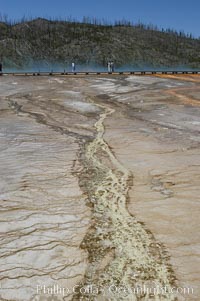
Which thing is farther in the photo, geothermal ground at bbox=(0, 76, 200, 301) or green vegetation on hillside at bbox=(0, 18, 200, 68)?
green vegetation on hillside at bbox=(0, 18, 200, 68)

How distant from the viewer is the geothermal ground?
2.77 metres

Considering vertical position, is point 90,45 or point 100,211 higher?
point 90,45

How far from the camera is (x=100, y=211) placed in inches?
154

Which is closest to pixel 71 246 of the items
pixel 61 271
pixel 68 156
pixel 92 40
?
pixel 61 271

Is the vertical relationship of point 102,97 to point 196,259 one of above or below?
above

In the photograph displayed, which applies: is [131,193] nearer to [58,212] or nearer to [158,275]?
[58,212]

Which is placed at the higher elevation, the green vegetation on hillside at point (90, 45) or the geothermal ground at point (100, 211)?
the green vegetation on hillside at point (90, 45)

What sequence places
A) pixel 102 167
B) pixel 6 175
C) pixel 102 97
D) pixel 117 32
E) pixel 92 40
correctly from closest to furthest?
pixel 6 175
pixel 102 167
pixel 102 97
pixel 92 40
pixel 117 32

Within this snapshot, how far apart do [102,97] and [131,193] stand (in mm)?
8921

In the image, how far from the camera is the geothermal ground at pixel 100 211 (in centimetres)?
277

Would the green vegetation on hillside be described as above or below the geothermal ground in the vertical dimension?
above

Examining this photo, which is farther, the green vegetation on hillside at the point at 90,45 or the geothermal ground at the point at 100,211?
the green vegetation on hillside at the point at 90,45

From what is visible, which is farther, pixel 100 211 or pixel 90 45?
pixel 90 45

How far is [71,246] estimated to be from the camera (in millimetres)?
3234
